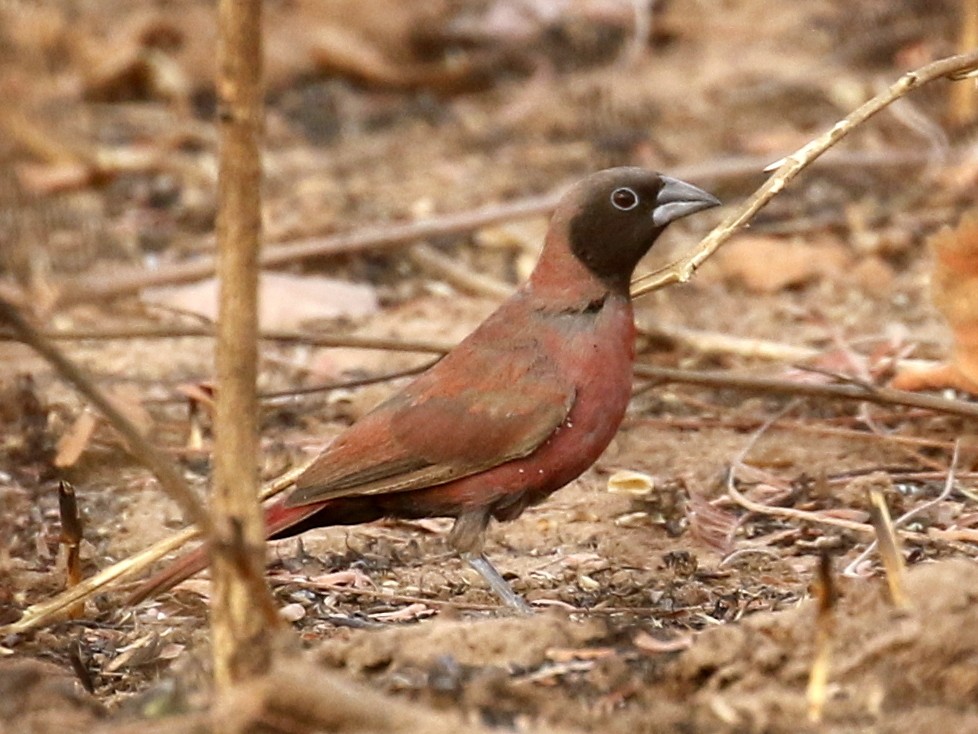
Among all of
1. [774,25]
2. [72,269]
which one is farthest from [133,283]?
[774,25]

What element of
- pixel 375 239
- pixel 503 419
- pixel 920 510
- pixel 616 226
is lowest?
pixel 920 510

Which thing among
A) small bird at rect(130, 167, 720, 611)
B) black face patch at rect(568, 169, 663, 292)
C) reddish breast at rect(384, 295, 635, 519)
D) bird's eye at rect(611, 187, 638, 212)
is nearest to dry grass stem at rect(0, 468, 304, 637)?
small bird at rect(130, 167, 720, 611)

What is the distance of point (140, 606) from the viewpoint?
428 centimetres

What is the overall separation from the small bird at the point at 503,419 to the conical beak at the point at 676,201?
0.04 metres

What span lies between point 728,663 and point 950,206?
5180mm

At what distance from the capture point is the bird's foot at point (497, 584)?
164 inches

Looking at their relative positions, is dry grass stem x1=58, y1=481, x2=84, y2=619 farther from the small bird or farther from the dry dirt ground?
the small bird

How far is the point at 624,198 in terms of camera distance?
4660mm

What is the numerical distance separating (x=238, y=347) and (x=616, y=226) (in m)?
1.94

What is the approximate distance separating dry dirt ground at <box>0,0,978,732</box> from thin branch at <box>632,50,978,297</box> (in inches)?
19.7

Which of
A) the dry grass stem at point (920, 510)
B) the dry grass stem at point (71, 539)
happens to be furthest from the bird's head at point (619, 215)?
the dry grass stem at point (71, 539)

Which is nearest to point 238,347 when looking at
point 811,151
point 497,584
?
point 497,584

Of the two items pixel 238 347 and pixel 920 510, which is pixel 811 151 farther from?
pixel 238 347

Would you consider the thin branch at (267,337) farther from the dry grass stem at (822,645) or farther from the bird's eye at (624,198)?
the dry grass stem at (822,645)
